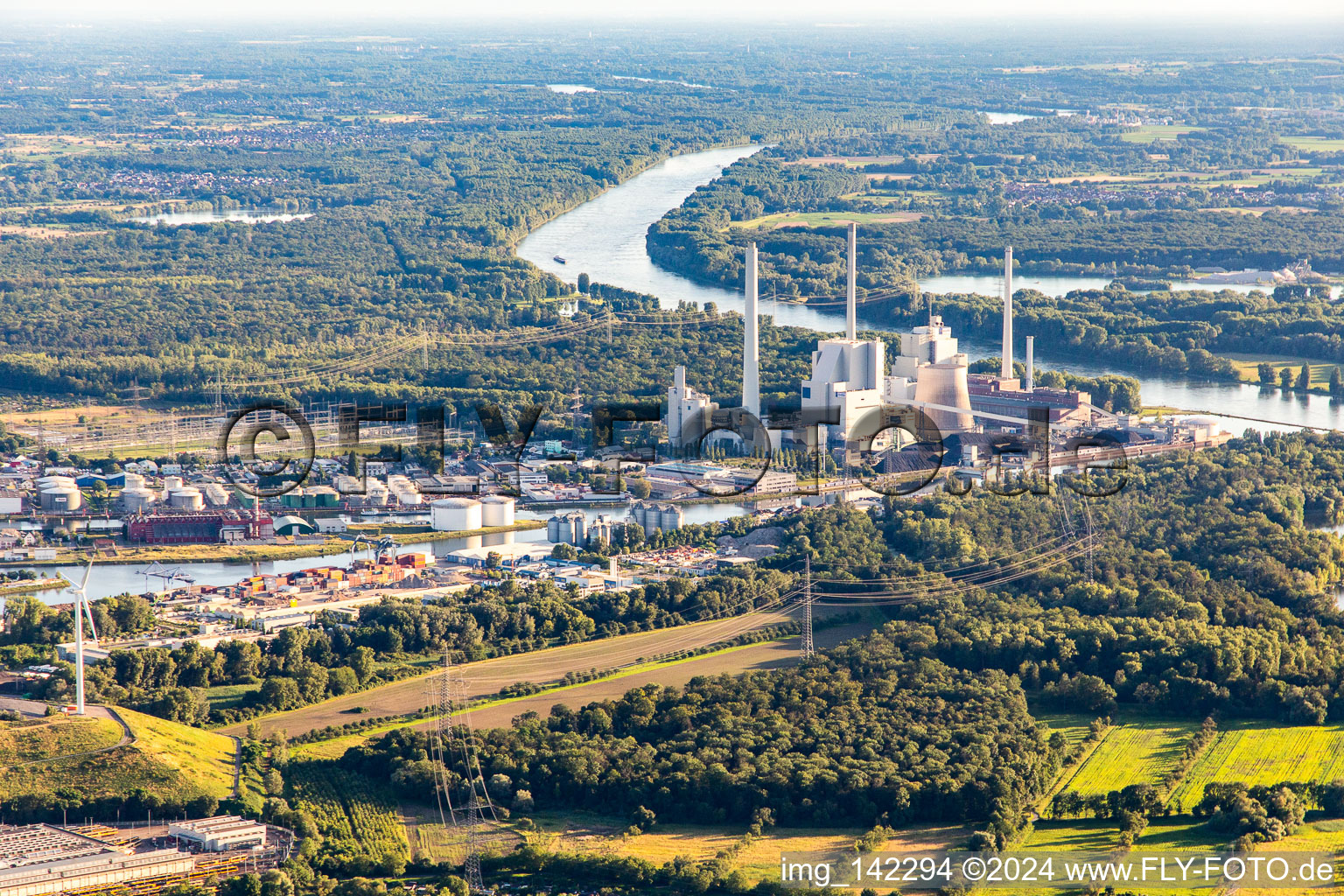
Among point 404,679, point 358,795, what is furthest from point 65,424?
point 358,795

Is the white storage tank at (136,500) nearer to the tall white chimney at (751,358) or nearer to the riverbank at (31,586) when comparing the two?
the riverbank at (31,586)

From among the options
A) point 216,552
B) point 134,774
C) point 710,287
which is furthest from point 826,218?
point 134,774

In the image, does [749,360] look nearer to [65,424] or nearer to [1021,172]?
[65,424]

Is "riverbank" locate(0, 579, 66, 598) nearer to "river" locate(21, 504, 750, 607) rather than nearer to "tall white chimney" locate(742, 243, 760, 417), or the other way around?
"river" locate(21, 504, 750, 607)

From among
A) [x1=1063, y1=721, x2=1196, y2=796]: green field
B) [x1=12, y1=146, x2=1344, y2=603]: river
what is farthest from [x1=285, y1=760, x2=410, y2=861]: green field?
[x1=12, y1=146, x2=1344, y2=603]: river

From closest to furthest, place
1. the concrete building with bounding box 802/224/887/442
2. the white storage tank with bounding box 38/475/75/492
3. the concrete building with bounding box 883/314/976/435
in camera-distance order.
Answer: the white storage tank with bounding box 38/475/75/492
the concrete building with bounding box 802/224/887/442
the concrete building with bounding box 883/314/976/435

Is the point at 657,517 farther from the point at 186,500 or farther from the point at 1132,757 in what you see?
the point at 1132,757
